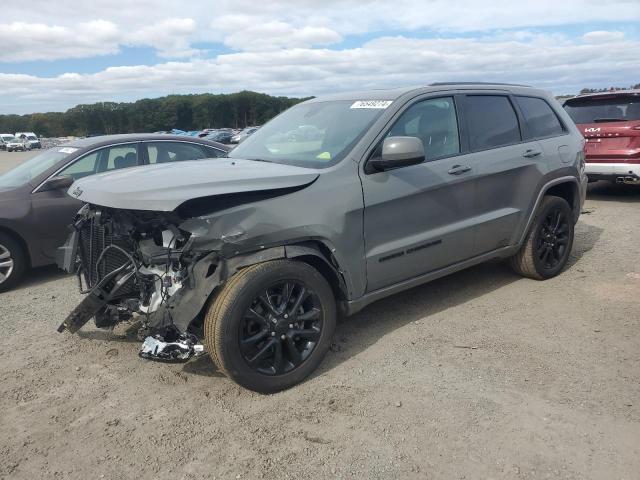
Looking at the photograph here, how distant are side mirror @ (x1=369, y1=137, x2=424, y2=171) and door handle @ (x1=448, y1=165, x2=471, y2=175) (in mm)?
583

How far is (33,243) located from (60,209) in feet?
1.45

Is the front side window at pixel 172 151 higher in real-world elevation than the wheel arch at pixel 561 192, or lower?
higher

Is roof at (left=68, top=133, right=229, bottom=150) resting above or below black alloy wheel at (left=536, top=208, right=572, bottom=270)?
above

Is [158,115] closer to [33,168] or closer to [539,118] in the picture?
[33,168]

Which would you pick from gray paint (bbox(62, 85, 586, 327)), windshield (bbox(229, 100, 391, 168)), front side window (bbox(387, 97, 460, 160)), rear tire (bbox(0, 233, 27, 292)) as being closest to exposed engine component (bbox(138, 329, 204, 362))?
gray paint (bbox(62, 85, 586, 327))

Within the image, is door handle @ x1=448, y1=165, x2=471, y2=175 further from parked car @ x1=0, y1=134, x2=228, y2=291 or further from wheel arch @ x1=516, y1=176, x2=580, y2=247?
parked car @ x1=0, y1=134, x2=228, y2=291

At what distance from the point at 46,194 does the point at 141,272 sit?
9.69 ft

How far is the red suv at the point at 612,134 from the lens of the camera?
8.78 metres

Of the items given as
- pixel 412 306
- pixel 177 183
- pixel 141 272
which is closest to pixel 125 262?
pixel 141 272

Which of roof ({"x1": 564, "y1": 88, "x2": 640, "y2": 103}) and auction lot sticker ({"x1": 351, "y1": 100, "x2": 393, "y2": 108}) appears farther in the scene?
roof ({"x1": 564, "y1": 88, "x2": 640, "y2": 103})

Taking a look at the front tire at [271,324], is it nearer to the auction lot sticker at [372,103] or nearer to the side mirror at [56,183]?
the auction lot sticker at [372,103]

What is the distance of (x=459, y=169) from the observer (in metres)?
4.27

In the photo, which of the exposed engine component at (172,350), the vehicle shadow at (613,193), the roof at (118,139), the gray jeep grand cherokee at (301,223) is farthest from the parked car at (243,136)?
the vehicle shadow at (613,193)

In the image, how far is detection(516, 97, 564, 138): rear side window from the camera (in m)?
5.08
